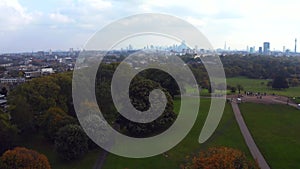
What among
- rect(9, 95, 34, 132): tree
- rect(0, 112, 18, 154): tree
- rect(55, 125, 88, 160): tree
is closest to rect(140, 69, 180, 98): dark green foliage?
rect(9, 95, 34, 132): tree

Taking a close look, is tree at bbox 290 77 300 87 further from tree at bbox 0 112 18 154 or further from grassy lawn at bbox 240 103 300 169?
tree at bbox 0 112 18 154

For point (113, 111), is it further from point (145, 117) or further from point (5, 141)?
point (5, 141)

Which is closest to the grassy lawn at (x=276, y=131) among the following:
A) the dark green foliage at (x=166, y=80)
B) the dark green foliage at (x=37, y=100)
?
the dark green foliage at (x=166, y=80)

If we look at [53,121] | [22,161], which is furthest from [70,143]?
[22,161]

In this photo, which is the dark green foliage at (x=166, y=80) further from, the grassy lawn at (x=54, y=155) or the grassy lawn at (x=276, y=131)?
the grassy lawn at (x=54, y=155)

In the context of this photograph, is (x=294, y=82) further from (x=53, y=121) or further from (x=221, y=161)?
(x=221, y=161)
